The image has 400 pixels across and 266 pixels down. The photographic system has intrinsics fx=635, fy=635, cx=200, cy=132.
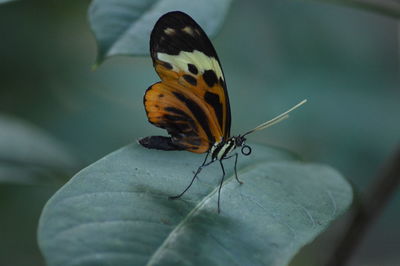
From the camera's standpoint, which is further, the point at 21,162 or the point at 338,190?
the point at 21,162

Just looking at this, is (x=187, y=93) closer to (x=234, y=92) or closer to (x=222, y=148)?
(x=222, y=148)

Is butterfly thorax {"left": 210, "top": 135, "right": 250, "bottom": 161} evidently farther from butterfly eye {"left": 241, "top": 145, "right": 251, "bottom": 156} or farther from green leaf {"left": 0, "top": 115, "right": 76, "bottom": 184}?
green leaf {"left": 0, "top": 115, "right": 76, "bottom": 184}


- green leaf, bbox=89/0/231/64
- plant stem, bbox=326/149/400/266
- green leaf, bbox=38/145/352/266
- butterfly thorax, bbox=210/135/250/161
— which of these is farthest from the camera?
plant stem, bbox=326/149/400/266

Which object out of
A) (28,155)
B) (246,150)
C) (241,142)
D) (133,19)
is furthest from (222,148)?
(28,155)

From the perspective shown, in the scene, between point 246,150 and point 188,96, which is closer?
point 188,96

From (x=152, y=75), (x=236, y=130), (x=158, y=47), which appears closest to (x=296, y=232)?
(x=158, y=47)

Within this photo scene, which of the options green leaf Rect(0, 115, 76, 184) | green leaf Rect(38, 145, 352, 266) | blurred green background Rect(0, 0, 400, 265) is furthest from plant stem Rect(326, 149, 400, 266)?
green leaf Rect(0, 115, 76, 184)

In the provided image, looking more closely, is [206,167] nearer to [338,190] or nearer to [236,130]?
[338,190]
